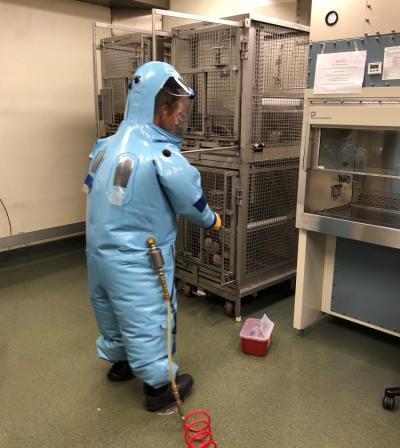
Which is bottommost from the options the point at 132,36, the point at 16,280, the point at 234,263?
the point at 16,280

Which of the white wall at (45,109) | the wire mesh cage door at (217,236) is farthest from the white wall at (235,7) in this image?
the wire mesh cage door at (217,236)

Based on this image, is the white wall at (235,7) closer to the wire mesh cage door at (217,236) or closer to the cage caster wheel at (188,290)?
the wire mesh cage door at (217,236)

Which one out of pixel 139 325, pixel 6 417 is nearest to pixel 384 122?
pixel 139 325

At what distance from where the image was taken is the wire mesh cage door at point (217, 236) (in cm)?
281

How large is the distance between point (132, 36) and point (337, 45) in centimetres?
176

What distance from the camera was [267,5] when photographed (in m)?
3.52

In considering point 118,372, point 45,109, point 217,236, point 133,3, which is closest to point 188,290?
point 217,236

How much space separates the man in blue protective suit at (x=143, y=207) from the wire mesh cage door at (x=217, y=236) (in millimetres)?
834

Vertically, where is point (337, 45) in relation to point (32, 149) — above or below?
above

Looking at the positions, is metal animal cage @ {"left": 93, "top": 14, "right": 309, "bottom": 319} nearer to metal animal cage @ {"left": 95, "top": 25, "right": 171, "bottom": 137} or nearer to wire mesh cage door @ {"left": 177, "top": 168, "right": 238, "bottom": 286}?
wire mesh cage door @ {"left": 177, "top": 168, "right": 238, "bottom": 286}

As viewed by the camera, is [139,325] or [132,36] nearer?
[139,325]

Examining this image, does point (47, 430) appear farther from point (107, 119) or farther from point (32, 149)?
point (32, 149)

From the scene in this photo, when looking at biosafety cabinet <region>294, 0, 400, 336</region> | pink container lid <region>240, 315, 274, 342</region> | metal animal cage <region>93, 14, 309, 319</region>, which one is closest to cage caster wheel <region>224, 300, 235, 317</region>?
metal animal cage <region>93, 14, 309, 319</region>

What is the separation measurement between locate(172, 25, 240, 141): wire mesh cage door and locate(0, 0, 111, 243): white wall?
5.32 ft
